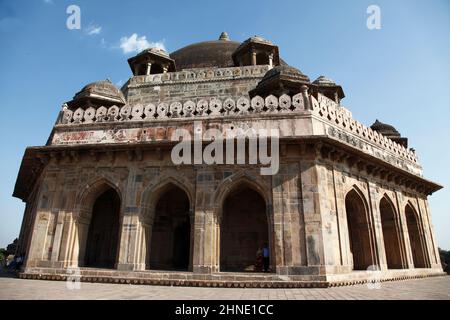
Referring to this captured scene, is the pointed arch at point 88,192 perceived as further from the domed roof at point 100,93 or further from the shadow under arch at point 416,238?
the shadow under arch at point 416,238

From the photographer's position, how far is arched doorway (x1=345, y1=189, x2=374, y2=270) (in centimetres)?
950

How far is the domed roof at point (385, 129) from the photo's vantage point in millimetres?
15211

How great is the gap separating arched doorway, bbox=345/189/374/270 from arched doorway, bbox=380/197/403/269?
1.72 metres

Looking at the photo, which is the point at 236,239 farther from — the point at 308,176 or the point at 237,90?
the point at 237,90

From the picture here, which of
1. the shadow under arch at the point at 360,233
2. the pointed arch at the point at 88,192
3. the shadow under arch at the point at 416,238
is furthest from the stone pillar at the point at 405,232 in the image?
the pointed arch at the point at 88,192

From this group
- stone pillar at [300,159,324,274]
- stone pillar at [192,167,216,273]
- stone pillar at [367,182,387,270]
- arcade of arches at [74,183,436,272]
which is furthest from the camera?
arcade of arches at [74,183,436,272]

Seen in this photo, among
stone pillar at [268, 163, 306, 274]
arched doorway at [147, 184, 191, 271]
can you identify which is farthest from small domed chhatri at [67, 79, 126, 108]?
stone pillar at [268, 163, 306, 274]

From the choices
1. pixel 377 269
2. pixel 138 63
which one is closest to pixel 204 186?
pixel 377 269

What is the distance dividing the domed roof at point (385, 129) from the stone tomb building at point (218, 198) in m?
3.47

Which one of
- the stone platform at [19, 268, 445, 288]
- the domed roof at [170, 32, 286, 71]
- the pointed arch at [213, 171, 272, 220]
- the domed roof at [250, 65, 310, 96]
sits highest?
the domed roof at [170, 32, 286, 71]

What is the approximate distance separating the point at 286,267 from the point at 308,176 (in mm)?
2447

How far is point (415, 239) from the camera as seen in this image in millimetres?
12727

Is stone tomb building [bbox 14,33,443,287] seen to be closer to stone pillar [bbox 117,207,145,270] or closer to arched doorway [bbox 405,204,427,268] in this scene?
stone pillar [bbox 117,207,145,270]

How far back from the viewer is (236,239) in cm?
1026
